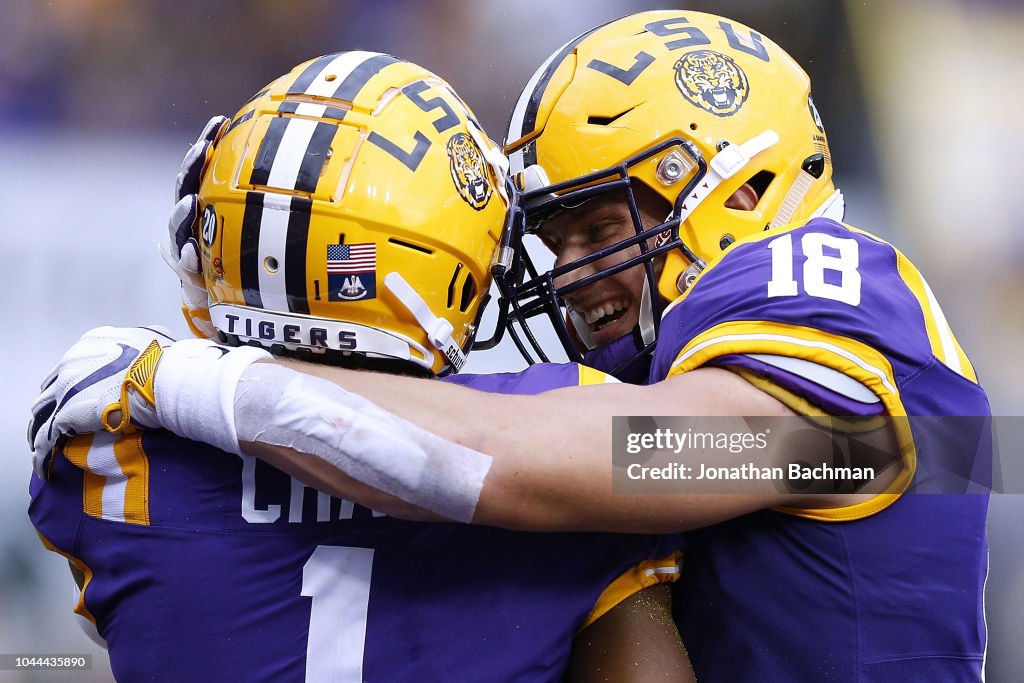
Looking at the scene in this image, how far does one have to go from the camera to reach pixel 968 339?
161 inches

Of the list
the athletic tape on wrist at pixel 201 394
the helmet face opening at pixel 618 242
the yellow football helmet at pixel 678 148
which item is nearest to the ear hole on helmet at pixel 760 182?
the yellow football helmet at pixel 678 148

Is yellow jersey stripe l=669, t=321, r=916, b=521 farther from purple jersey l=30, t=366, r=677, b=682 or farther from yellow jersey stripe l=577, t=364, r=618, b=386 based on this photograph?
purple jersey l=30, t=366, r=677, b=682

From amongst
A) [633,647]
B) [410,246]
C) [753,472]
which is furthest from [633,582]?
[410,246]

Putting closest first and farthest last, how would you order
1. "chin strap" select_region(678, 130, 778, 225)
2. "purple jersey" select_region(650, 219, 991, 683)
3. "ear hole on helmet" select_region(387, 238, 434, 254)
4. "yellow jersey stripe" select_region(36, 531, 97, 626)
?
"purple jersey" select_region(650, 219, 991, 683), "yellow jersey stripe" select_region(36, 531, 97, 626), "ear hole on helmet" select_region(387, 238, 434, 254), "chin strap" select_region(678, 130, 778, 225)

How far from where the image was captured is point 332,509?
1589 mm

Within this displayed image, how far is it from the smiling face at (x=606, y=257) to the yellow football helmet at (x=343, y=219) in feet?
1.62

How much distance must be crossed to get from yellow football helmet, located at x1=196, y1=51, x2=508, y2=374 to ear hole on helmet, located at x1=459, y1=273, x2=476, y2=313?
0.06 ft

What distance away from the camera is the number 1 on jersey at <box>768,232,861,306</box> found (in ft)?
5.19

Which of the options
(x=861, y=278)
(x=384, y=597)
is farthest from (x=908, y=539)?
(x=384, y=597)

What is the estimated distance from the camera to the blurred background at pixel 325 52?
134 inches

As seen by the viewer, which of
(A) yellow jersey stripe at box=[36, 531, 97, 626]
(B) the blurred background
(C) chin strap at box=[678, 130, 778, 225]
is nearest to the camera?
(A) yellow jersey stripe at box=[36, 531, 97, 626]

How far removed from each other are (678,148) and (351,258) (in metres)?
0.85

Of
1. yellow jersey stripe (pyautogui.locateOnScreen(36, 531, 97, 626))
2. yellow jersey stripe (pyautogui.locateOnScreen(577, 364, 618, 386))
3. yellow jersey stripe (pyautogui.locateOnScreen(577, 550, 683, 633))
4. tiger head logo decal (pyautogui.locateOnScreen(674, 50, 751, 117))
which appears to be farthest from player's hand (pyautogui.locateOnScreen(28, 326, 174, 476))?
tiger head logo decal (pyautogui.locateOnScreen(674, 50, 751, 117))

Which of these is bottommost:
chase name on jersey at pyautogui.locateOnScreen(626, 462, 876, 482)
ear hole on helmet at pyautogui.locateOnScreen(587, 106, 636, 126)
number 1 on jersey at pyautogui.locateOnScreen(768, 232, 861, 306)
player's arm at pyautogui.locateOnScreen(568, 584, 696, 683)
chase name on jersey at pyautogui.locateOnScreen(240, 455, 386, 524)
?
player's arm at pyautogui.locateOnScreen(568, 584, 696, 683)
